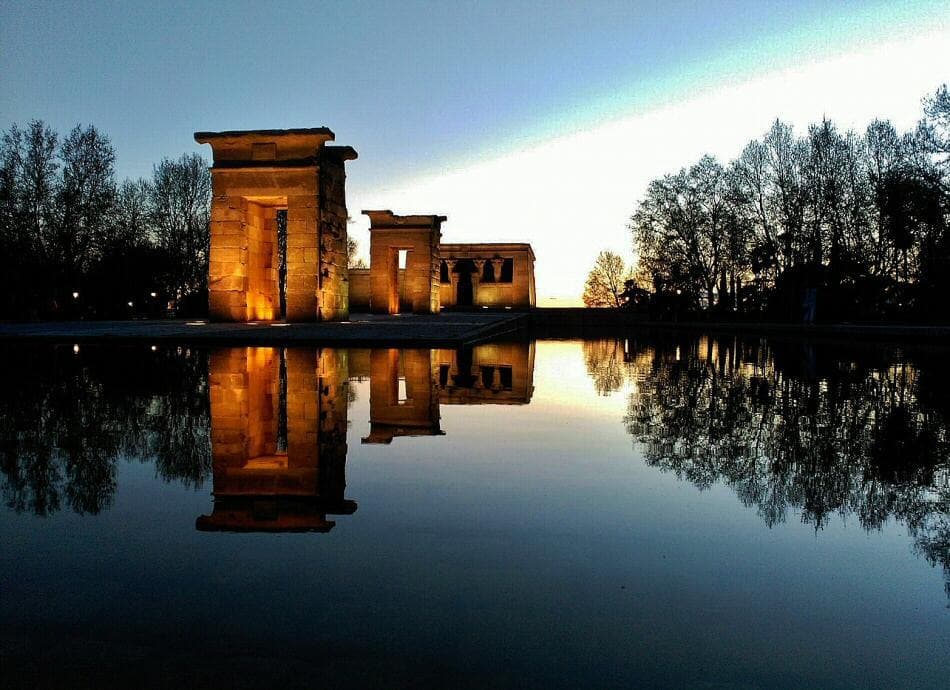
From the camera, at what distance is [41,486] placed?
3.48m

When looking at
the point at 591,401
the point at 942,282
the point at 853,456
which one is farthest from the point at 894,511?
the point at 942,282

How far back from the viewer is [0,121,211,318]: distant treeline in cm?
3247

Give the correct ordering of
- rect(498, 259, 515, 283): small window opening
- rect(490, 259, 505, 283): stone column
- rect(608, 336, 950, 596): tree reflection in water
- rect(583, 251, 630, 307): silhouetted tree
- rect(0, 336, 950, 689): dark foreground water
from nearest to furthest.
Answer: rect(0, 336, 950, 689): dark foreground water → rect(608, 336, 950, 596): tree reflection in water → rect(490, 259, 505, 283): stone column → rect(498, 259, 515, 283): small window opening → rect(583, 251, 630, 307): silhouetted tree

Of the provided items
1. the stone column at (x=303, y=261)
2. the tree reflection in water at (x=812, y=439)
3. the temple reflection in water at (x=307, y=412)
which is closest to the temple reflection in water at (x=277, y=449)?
the temple reflection in water at (x=307, y=412)

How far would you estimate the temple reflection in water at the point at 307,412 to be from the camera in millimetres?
3203

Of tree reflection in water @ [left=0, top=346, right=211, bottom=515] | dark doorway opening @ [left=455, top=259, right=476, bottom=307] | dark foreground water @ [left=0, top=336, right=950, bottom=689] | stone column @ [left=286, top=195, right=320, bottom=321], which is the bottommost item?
dark foreground water @ [left=0, top=336, right=950, bottom=689]

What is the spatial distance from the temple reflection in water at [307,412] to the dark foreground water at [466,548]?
0.12 ft

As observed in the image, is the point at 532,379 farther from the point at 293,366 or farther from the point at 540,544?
the point at 540,544

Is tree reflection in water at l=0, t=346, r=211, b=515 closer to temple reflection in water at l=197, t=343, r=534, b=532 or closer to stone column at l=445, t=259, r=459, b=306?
temple reflection in water at l=197, t=343, r=534, b=532

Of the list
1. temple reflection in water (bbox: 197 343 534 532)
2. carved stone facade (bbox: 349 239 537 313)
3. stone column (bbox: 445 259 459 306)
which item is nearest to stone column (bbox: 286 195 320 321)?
temple reflection in water (bbox: 197 343 534 532)

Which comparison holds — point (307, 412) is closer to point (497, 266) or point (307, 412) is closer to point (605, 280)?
point (497, 266)

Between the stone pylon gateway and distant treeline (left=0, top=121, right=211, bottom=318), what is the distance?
62.4ft

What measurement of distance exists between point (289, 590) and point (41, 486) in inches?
84.9

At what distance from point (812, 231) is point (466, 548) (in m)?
40.8
